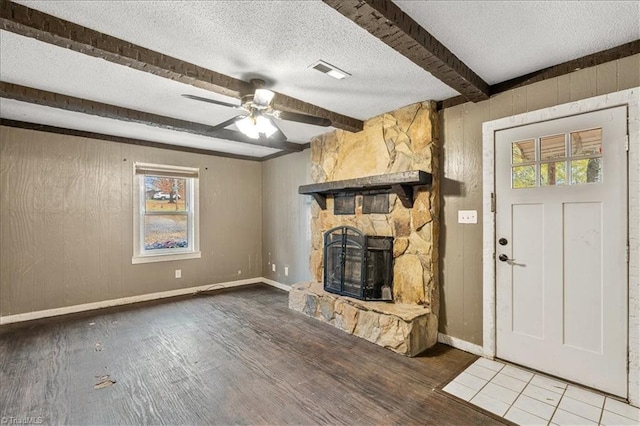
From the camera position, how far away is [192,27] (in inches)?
73.7

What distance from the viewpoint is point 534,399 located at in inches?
82.7

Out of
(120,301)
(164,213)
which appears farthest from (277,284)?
(120,301)

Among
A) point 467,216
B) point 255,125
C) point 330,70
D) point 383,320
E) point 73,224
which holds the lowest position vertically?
point 383,320

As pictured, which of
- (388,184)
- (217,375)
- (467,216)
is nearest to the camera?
(217,375)

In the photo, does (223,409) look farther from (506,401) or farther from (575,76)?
(575,76)

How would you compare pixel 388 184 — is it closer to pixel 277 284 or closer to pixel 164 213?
pixel 277 284

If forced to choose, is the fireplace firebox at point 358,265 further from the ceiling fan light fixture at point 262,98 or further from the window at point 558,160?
the ceiling fan light fixture at point 262,98

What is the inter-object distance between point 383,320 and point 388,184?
1.35 m

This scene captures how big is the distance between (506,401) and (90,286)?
4.94m

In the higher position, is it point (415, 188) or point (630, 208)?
point (415, 188)

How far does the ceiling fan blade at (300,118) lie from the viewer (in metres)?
2.75

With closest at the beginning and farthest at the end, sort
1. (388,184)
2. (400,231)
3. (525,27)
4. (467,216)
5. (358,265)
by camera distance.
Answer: (525,27) → (467,216) → (388,184) → (400,231) → (358,265)

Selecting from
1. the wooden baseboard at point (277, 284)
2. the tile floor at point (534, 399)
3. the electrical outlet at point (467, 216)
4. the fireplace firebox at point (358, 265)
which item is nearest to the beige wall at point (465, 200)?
the electrical outlet at point (467, 216)

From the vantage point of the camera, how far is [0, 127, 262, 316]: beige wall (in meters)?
3.68
